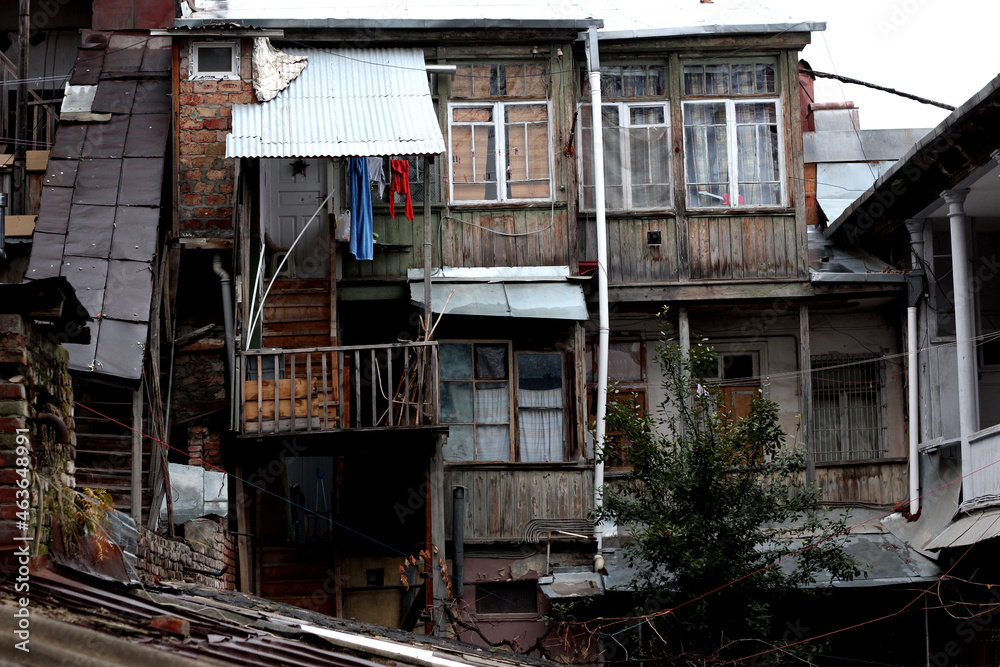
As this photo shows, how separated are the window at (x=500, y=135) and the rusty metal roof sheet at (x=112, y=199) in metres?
3.78

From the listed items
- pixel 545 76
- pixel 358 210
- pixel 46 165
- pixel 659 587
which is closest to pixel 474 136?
pixel 545 76

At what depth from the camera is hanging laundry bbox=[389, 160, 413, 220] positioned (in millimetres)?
15023

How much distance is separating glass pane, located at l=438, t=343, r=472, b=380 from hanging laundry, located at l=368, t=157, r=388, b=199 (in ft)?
7.09

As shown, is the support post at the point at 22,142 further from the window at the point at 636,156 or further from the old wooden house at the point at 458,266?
the window at the point at 636,156

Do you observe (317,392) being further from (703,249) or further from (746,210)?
(746,210)

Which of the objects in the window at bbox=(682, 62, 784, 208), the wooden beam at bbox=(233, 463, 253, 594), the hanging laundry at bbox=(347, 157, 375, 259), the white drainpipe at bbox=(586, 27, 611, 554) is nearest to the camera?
the wooden beam at bbox=(233, 463, 253, 594)

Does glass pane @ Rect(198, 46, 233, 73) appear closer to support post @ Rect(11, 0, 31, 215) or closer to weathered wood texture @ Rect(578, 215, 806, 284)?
support post @ Rect(11, 0, 31, 215)

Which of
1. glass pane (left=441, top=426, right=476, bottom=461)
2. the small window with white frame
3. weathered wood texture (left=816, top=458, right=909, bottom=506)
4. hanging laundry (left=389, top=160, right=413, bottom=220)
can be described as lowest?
weathered wood texture (left=816, top=458, right=909, bottom=506)

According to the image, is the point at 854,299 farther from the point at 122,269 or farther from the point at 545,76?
the point at 122,269

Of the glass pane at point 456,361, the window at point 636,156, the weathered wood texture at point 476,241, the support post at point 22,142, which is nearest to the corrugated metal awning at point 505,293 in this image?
the weathered wood texture at point 476,241

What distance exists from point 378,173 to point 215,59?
102 inches

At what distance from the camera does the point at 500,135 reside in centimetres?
1589

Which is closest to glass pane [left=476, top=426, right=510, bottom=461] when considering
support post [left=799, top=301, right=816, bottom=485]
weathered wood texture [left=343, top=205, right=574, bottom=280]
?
weathered wood texture [left=343, top=205, right=574, bottom=280]

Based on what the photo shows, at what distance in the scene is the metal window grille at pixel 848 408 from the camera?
16434 millimetres
